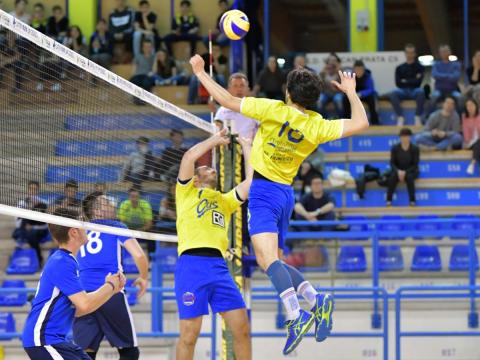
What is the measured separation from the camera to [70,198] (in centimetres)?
888

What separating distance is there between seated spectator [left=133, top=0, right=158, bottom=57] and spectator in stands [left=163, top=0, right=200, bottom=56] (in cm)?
31

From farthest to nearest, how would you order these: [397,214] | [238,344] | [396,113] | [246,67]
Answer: [246,67], [396,113], [397,214], [238,344]

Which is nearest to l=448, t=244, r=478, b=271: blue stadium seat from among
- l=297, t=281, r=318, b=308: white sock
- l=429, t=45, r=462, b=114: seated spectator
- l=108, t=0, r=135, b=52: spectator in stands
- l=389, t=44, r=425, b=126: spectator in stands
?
l=389, t=44, r=425, b=126: spectator in stands

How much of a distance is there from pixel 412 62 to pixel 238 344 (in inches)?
444

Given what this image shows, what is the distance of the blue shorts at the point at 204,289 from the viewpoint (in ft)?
31.6

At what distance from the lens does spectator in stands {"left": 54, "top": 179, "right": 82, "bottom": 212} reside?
853cm

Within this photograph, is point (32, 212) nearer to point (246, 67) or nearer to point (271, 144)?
point (271, 144)

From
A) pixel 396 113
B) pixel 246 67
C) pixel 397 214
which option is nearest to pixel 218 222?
pixel 397 214

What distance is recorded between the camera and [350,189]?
57.6ft

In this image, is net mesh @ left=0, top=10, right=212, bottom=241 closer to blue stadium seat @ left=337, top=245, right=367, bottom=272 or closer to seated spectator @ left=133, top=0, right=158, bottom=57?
blue stadium seat @ left=337, top=245, right=367, bottom=272

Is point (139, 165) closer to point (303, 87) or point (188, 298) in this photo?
point (188, 298)

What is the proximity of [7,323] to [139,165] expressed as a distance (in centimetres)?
433

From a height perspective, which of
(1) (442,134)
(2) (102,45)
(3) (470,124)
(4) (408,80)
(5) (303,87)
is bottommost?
(5) (303,87)

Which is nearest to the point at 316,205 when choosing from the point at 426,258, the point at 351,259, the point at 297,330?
the point at 351,259
